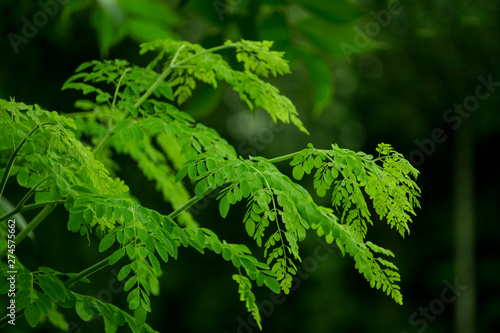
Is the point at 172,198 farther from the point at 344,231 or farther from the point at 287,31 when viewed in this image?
the point at 344,231

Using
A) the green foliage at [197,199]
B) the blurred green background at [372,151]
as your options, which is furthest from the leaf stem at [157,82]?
the blurred green background at [372,151]

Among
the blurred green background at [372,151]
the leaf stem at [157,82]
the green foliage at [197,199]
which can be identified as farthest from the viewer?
the blurred green background at [372,151]

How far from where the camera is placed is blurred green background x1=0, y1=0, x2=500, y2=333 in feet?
12.7

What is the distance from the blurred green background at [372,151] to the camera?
3.87 metres

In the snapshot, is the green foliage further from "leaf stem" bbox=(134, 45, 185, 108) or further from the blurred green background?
the blurred green background

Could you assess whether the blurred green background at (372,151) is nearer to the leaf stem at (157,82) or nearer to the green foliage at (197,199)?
the leaf stem at (157,82)

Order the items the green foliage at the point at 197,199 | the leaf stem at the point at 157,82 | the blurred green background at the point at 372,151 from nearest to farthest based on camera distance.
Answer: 1. the green foliage at the point at 197,199
2. the leaf stem at the point at 157,82
3. the blurred green background at the point at 372,151

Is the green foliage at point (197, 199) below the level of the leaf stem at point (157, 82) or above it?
below

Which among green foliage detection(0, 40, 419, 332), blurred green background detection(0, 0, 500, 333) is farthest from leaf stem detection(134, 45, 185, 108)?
blurred green background detection(0, 0, 500, 333)

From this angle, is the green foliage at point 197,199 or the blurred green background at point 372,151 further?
the blurred green background at point 372,151

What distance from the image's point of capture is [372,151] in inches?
223

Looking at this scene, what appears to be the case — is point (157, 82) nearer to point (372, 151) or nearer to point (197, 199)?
point (197, 199)

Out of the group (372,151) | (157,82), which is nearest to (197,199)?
(157,82)

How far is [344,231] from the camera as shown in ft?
3.83
